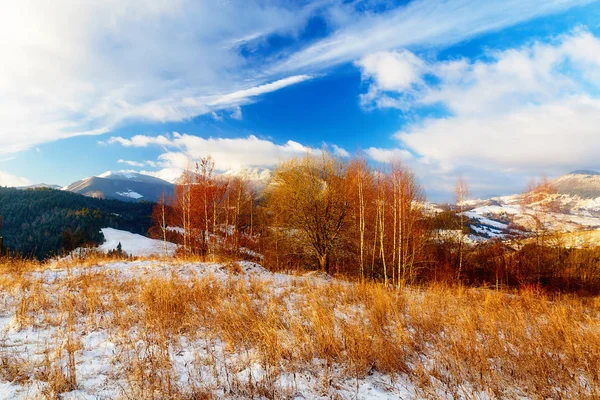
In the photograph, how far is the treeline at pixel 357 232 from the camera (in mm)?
17453

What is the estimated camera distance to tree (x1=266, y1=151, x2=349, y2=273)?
1827 centimetres

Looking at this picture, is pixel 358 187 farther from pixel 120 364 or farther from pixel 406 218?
Result: pixel 120 364

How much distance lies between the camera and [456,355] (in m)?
4.07

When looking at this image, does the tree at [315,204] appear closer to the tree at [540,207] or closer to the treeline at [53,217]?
the tree at [540,207]

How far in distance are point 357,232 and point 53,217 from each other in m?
126

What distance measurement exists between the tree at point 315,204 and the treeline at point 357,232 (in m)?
0.07

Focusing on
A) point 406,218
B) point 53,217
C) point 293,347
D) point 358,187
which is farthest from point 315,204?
point 53,217

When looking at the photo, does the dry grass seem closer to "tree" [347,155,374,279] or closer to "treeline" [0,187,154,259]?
"tree" [347,155,374,279]

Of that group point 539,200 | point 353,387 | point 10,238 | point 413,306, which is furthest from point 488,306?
point 10,238

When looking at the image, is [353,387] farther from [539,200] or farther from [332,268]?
[539,200]

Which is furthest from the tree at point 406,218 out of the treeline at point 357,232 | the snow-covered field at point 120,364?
the snow-covered field at point 120,364

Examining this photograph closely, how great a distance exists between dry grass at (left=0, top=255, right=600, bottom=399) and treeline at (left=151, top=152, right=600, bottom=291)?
27.7 ft

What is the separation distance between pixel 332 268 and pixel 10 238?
409 feet

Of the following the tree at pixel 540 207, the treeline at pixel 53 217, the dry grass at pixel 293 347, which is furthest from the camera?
the treeline at pixel 53 217
